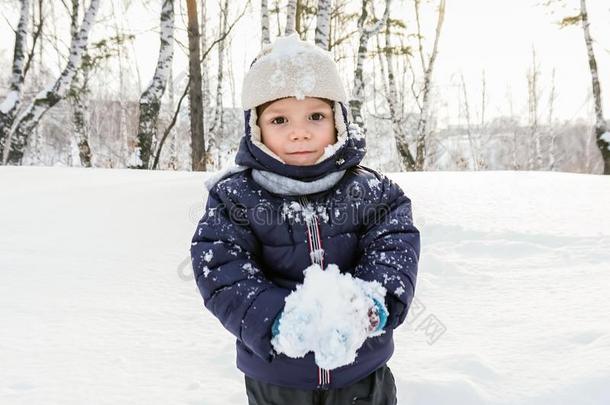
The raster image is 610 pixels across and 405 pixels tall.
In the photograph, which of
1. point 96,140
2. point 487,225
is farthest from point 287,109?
point 96,140

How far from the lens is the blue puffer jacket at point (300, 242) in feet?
3.59

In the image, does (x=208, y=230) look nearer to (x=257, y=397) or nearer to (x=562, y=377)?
(x=257, y=397)

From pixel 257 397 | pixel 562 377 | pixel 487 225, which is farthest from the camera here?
pixel 487 225

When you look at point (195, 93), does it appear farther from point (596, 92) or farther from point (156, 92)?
point (596, 92)

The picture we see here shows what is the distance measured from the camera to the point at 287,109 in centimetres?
121

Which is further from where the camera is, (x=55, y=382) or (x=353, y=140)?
(x=55, y=382)

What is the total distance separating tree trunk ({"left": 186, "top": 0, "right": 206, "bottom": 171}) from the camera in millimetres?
8430

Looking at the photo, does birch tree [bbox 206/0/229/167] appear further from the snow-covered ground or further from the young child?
the young child

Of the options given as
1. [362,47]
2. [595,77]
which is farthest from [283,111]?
[595,77]

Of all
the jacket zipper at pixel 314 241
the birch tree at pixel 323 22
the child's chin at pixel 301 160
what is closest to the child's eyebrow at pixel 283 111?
the child's chin at pixel 301 160

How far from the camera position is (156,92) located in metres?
7.34

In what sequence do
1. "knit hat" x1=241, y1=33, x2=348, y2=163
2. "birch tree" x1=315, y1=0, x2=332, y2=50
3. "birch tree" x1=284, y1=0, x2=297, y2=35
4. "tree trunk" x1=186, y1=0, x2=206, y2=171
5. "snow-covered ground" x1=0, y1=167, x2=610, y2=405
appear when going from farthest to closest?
"birch tree" x1=284, y1=0, x2=297, y2=35 → "tree trunk" x1=186, y1=0, x2=206, y2=171 → "birch tree" x1=315, y1=0, x2=332, y2=50 → "snow-covered ground" x1=0, y1=167, x2=610, y2=405 → "knit hat" x1=241, y1=33, x2=348, y2=163

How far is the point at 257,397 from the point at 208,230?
50 centimetres

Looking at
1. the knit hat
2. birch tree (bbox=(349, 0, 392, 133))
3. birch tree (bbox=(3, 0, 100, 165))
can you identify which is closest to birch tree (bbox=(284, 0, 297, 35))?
birch tree (bbox=(349, 0, 392, 133))
